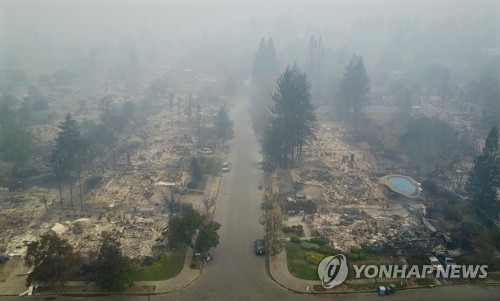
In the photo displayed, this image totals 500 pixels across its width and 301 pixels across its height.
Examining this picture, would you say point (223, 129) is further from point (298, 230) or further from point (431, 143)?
point (431, 143)

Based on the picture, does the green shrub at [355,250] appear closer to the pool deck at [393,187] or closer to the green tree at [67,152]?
the pool deck at [393,187]

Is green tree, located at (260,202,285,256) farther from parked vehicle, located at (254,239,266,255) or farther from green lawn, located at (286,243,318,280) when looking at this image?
green lawn, located at (286,243,318,280)

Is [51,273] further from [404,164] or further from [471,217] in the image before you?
[404,164]

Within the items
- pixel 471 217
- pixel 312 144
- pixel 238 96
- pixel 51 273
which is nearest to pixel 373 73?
pixel 238 96

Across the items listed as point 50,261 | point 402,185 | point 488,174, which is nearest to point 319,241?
point 402,185

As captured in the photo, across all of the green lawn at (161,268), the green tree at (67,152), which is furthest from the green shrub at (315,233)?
the green tree at (67,152)

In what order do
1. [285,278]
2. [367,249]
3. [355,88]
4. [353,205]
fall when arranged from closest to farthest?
[285,278], [367,249], [353,205], [355,88]
